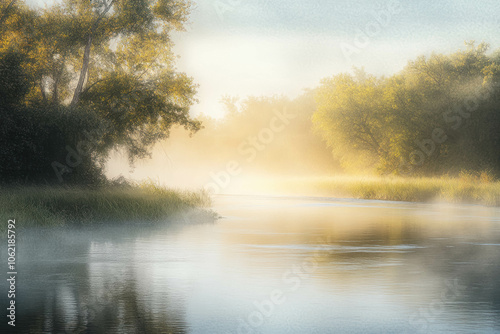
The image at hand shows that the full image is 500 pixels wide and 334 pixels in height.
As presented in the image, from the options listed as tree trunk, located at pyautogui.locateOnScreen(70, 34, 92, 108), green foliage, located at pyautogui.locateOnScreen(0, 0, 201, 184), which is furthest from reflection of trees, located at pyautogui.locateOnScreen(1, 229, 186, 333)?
tree trunk, located at pyautogui.locateOnScreen(70, 34, 92, 108)

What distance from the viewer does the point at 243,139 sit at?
134250 mm

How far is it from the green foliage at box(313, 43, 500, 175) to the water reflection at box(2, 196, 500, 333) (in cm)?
3561

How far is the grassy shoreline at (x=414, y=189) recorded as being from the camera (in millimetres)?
49719

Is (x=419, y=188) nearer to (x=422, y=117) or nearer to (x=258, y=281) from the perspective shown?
(x=422, y=117)

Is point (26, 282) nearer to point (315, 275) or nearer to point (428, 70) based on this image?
point (315, 275)

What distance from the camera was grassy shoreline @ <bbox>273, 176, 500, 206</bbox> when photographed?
1957 inches

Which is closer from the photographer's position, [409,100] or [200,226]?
[200,226]

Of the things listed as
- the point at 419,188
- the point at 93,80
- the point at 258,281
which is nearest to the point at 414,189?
the point at 419,188

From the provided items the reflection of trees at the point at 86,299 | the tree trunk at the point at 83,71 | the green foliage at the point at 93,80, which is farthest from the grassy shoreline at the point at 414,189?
the reflection of trees at the point at 86,299

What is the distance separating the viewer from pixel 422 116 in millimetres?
65312

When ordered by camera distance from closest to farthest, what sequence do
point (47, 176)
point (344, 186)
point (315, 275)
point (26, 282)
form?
A: point (26, 282)
point (315, 275)
point (47, 176)
point (344, 186)

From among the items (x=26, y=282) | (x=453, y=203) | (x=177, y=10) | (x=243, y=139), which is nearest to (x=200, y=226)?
(x=177, y=10)

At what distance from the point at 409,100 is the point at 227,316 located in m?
59.1

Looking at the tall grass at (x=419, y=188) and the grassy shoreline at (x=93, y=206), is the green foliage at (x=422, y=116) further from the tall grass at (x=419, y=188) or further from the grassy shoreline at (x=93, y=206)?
the grassy shoreline at (x=93, y=206)
